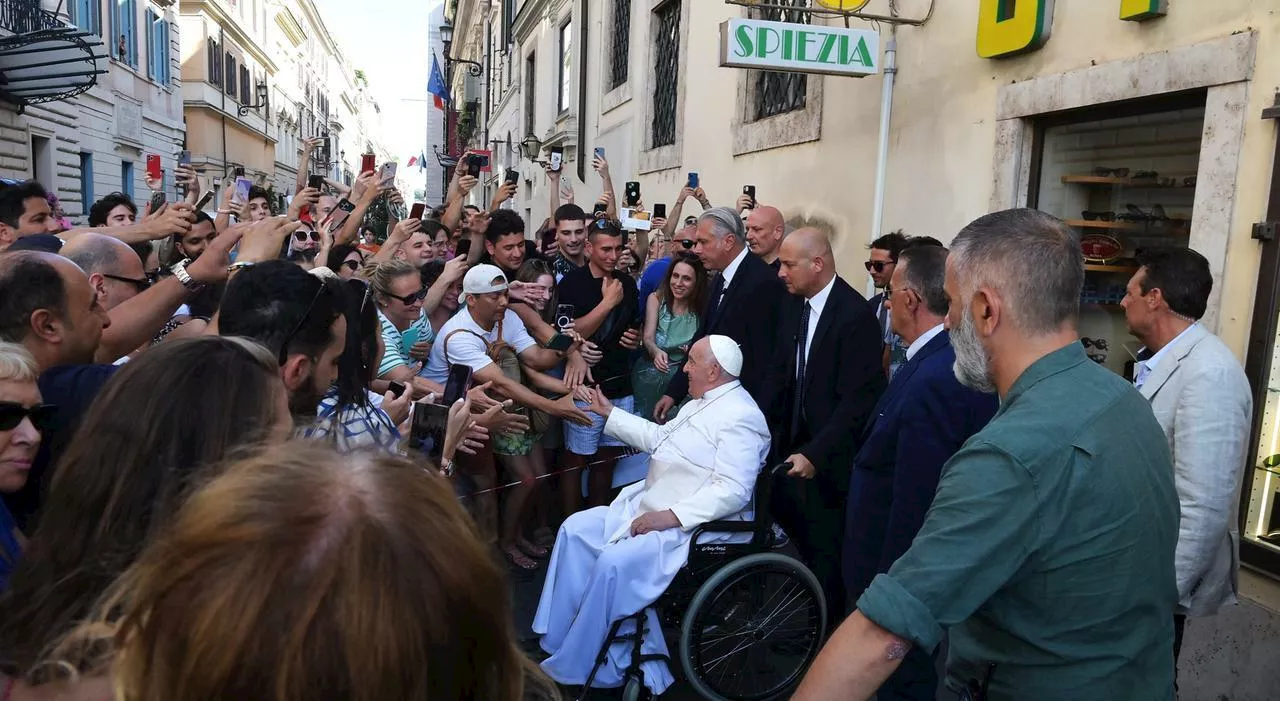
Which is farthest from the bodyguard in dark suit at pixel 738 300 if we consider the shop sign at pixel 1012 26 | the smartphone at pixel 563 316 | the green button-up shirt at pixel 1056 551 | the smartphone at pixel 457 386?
the green button-up shirt at pixel 1056 551

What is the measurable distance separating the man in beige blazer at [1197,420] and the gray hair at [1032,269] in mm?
1301

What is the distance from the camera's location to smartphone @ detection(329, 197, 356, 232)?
206 inches

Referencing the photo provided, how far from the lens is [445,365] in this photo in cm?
461

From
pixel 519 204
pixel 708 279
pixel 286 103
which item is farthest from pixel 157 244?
pixel 286 103

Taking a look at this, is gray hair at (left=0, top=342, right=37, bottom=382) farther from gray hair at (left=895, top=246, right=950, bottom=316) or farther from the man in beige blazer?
the man in beige blazer

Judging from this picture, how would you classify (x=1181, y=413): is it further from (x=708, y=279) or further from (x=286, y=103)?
(x=286, y=103)

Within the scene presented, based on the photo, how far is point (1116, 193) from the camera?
15.6ft

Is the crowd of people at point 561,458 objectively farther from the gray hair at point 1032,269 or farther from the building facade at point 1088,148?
the building facade at point 1088,148

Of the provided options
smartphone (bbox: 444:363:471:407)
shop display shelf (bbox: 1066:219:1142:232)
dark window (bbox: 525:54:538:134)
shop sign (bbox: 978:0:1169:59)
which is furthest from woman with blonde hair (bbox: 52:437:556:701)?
dark window (bbox: 525:54:538:134)

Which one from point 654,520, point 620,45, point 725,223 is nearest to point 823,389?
point 654,520

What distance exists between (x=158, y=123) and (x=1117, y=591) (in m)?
26.5

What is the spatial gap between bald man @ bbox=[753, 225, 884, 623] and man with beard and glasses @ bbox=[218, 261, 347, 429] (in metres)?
2.27

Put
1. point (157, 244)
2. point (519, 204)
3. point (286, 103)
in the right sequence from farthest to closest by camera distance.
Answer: point (286, 103) → point (519, 204) → point (157, 244)

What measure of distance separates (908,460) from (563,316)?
2658mm
